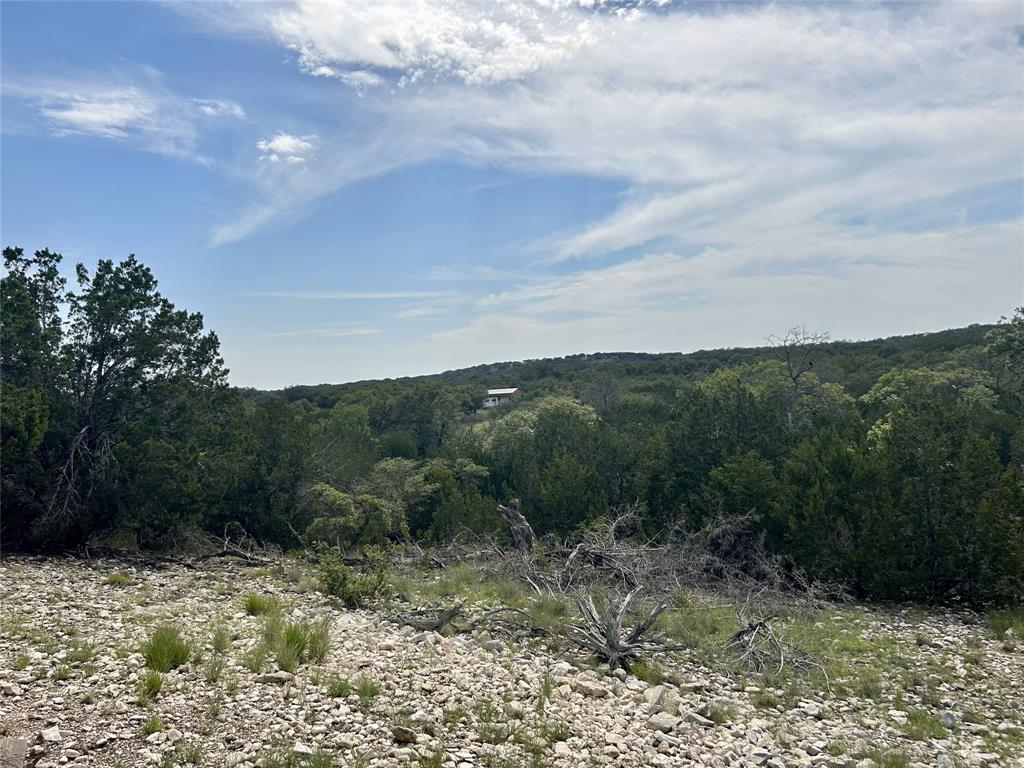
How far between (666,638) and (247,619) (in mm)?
6059

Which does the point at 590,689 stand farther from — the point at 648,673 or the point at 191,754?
the point at 191,754

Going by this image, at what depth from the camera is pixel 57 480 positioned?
13352mm

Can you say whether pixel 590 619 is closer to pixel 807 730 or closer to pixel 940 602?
pixel 807 730

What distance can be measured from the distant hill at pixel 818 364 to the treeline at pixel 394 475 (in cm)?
1950

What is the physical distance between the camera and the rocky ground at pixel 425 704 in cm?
522

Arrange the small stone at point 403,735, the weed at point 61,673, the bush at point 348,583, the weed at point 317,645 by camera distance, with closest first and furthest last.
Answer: the small stone at point 403,735
the weed at point 61,673
the weed at point 317,645
the bush at point 348,583

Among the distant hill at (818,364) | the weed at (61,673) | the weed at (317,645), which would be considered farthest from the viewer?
the distant hill at (818,364)

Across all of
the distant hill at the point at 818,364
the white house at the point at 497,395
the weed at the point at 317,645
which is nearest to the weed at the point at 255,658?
the weed at the point at 317,645

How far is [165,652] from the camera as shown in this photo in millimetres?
6582

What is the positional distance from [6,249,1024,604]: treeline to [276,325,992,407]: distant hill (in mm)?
19502

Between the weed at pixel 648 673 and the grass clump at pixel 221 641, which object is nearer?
the grass clump at pixel 221 641

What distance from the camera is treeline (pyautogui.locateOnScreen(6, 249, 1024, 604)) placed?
13289 millimetres

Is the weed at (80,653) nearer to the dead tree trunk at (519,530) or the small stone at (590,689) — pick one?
the small stone at (590,689)

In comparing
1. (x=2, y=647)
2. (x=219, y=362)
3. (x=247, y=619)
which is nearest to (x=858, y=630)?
(x=247, y=619)
